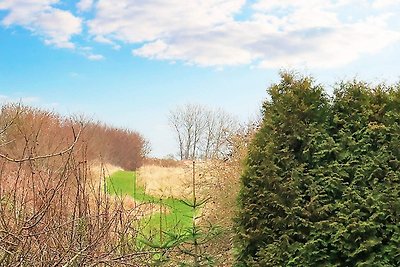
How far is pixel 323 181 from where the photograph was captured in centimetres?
501

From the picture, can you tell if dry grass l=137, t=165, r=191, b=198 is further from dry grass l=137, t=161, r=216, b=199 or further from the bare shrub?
the bare shrub

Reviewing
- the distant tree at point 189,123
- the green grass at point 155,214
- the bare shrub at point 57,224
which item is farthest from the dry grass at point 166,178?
the bare shrub at point 57,224

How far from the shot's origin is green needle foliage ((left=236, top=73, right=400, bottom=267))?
4875 millimetres

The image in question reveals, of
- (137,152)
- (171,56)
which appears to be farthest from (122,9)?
(137,152)

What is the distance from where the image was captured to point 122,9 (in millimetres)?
6496

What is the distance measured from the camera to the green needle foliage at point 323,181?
4.88 m

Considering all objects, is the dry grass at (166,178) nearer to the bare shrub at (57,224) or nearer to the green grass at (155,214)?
the green grass at (155,214)

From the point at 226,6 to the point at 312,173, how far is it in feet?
10.1

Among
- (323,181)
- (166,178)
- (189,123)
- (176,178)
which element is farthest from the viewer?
(189,123)

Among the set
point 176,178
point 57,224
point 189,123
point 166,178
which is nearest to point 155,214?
point 57,224

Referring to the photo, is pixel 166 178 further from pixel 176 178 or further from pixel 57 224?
pixel 57 224

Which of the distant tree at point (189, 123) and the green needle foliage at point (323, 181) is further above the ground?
the distant tree at point (189, 123)

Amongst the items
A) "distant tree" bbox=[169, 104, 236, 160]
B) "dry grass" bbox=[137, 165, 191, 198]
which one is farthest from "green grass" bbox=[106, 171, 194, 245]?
"distant tree" bbox=[169, 104, 236, 160]

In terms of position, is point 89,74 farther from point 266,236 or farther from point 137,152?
point 137,152
